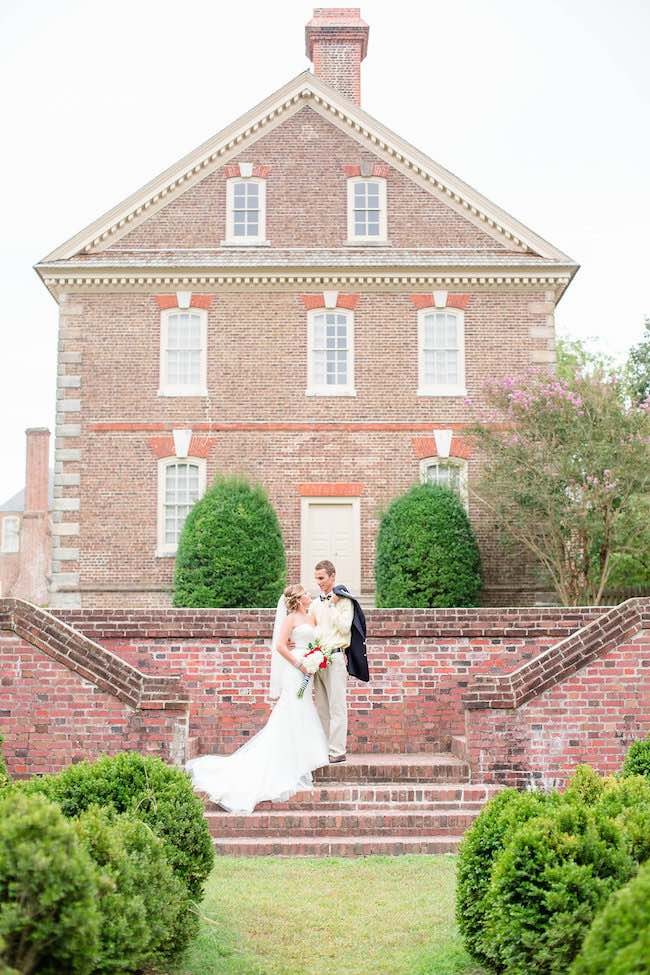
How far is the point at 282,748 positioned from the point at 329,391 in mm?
12100

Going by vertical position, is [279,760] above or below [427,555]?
below

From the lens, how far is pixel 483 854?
6379 millimetres

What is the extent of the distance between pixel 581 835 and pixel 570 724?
5773mm

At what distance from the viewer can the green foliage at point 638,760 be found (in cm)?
909

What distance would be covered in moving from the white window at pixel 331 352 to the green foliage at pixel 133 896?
52.8ft

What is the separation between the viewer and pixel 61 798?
6.56 m

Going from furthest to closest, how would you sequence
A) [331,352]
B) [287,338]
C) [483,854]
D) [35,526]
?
[35,526], [331,352], [287,338], [483,854]

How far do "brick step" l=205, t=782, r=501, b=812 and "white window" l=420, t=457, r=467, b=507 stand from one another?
11.4 metres

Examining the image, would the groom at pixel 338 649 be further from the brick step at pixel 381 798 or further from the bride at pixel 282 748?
the brick step at pixel 381 798

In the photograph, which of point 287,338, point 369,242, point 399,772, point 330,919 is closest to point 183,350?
point 287,338

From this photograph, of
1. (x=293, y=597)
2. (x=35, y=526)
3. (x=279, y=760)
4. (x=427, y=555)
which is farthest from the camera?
(x=35, y=526)

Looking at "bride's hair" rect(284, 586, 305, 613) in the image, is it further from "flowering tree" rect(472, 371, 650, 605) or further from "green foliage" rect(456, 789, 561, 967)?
"flowering tree" rect(472, 371, 650, 605)

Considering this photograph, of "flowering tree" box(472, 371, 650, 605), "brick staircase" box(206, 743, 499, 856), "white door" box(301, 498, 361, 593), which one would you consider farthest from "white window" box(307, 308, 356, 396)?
"brick staircase" box(206, 743, 499, 856)

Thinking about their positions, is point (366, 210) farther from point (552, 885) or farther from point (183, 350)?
point (552, 885)
